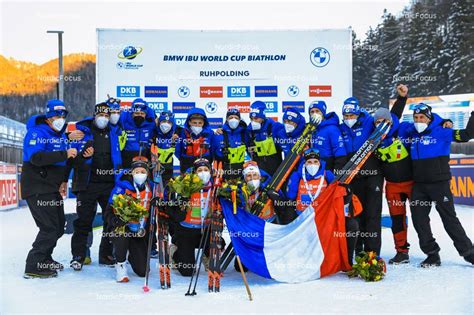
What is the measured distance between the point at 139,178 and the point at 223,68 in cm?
428

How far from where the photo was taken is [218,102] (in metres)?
10.1

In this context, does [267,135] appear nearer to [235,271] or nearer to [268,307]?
[235,271]

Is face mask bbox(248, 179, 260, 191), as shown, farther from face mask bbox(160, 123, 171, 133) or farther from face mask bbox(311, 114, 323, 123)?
face mask bbox(160, 123, 171, 133)

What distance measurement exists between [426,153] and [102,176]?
426 cm

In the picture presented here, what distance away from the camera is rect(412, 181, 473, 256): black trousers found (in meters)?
6.74

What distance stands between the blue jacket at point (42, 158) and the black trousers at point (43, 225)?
10 centimetres

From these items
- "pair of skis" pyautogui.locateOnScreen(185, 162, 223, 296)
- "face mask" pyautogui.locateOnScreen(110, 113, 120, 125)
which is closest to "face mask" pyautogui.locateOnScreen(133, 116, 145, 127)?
"face mask" pyautogui.locateOnScreen(110, 113, 120, 125)

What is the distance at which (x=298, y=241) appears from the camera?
6.21 m

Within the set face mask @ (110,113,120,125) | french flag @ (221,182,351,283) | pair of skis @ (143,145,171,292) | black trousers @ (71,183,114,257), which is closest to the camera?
pair of skis @ (143,145,171,292)

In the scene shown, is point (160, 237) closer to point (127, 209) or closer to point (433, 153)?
point (127, 209)

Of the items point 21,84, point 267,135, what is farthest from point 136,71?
point 21,84

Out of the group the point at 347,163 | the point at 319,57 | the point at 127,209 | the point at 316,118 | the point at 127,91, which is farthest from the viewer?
the point at 319,57

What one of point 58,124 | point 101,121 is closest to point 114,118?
point 101,121

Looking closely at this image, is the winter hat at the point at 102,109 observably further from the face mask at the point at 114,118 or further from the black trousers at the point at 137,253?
the black trousers at the point at 137,253
